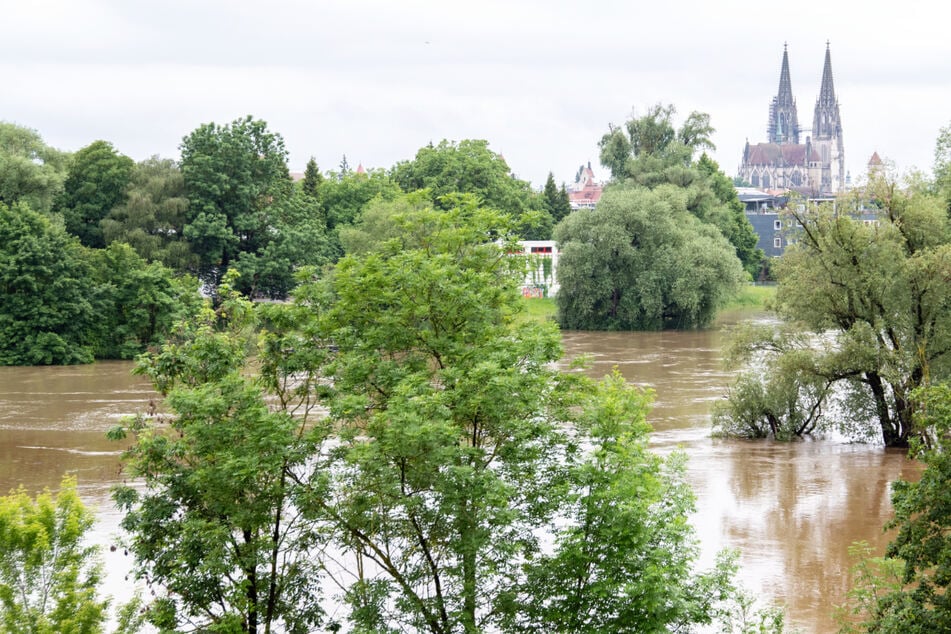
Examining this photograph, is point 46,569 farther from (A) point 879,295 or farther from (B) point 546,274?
(B) point 546,274

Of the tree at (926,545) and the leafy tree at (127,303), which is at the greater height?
the leafy tree at (127,303)

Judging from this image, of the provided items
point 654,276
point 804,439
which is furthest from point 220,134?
point 804,439

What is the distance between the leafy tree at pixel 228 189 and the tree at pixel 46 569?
4944cm

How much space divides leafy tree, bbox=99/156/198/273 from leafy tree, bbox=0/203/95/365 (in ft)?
23.6

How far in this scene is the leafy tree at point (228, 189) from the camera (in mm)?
64750

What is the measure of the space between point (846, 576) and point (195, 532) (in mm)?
13156

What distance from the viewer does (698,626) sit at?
20031mm

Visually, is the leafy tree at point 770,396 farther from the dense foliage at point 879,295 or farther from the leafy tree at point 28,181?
the leafy tree at point 28,181

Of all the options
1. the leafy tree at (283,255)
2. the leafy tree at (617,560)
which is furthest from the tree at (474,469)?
the leafy tree at (283,255)

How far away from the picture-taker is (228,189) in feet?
214

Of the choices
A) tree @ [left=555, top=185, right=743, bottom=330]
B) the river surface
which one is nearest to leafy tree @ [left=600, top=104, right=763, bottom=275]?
tree @ [left=555, top=185, right=743, bottom=330]

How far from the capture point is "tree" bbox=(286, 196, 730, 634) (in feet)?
50.1

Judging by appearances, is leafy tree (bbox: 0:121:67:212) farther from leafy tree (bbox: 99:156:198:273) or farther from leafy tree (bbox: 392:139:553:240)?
leafy tree (bbox: 392:139:553:240)

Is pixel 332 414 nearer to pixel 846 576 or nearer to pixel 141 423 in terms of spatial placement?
pixel 141 423
